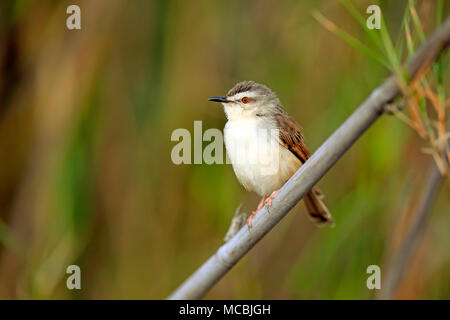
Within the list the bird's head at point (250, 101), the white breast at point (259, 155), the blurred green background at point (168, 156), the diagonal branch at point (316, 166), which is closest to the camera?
the diagonal branch at point (316, 166)

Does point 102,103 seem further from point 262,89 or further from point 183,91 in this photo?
point 262,89

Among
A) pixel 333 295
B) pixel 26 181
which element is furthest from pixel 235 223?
pixel 26 181

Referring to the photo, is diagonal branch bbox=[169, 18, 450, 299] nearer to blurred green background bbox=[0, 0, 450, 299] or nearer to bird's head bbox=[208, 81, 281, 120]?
bird's head bbox=[208, 81, 281, 120]

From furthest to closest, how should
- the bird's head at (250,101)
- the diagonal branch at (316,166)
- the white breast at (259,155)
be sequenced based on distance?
the bird's head at (250,101) → the white breast at (259,155) → the diagonal branch at (316,166)

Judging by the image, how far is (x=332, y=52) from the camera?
3773mm

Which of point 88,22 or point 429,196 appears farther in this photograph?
point 88,22

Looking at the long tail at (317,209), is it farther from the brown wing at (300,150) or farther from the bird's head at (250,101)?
the bird's head at (250,101)

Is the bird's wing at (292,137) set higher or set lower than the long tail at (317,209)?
higher

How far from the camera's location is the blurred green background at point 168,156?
3676 mm

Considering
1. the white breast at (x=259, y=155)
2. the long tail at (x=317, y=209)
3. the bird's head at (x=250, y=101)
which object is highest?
the bird's head at (x=250, y=101)

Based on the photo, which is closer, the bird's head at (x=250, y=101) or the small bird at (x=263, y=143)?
the small bird at (x=263, y=143)

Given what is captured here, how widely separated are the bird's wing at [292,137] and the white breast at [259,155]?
3 centimetres

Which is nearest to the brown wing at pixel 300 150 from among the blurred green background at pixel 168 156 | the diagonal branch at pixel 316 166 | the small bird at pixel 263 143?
the small bird at pixel 263 143

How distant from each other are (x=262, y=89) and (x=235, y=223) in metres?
1.14
